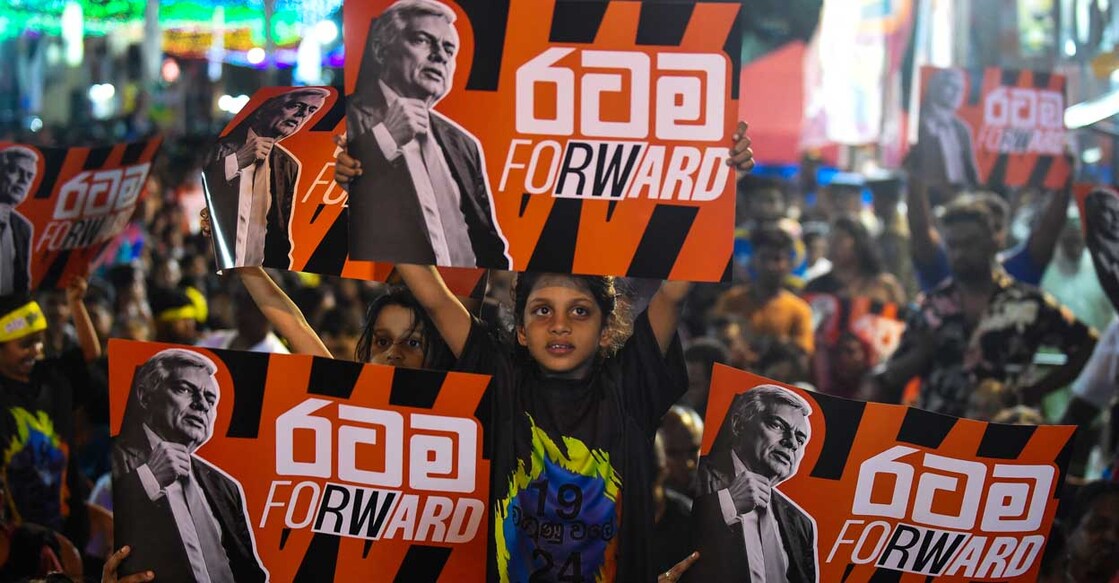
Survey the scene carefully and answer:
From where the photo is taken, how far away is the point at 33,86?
72.9 feet

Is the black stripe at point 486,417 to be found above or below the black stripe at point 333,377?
below

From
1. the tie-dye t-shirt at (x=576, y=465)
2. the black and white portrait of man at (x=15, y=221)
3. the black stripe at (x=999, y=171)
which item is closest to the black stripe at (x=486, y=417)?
the tie-dye t-shirt at (x=576, y=465)

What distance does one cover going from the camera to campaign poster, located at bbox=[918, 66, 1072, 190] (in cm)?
698

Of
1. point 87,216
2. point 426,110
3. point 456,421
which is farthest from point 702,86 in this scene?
point 87,216

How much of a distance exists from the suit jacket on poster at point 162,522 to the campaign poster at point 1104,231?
316 cm

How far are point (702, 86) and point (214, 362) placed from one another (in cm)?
140

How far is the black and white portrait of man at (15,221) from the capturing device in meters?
5.16

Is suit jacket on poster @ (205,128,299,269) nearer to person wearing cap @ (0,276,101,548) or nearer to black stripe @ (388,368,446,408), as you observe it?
black stripe @ (388,368,446,408)

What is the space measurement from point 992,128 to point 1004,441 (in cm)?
381

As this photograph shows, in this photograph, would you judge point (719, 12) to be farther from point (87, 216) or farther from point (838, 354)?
point (838, 354)

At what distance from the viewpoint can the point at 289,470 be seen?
3.67m

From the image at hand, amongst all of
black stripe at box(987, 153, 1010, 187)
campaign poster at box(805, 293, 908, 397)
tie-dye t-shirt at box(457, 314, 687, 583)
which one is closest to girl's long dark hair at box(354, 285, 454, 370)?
tie-dye t-shirt at box(457, 314, 687, 583)

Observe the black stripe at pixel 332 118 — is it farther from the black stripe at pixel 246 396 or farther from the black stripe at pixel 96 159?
the black stripe at pixel 96 159

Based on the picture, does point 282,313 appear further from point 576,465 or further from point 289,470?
point 576,465
